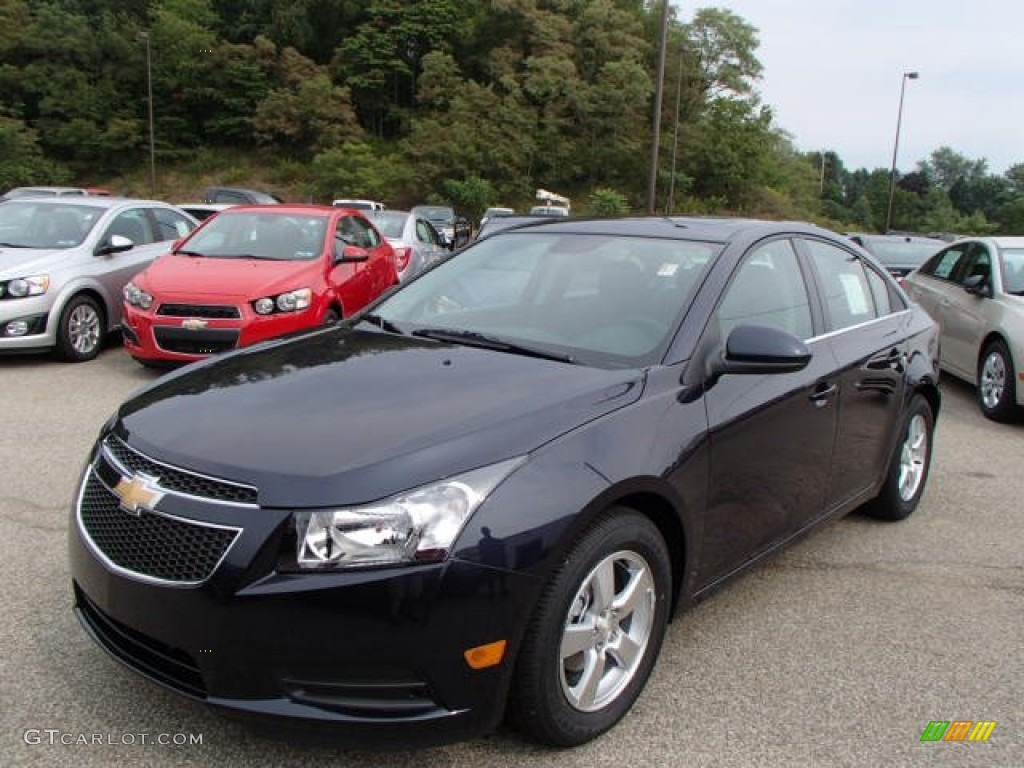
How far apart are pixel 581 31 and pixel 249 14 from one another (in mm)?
30624

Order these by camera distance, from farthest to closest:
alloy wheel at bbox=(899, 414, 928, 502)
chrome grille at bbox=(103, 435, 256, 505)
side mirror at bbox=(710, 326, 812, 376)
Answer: alloy wheel at bbox=(899, 414, 928, 502), side mirror at bbox=(710, 326, 812, 376), chrome grille at bbox=(103, 435, 256, 505)

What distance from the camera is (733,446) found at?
119 inches

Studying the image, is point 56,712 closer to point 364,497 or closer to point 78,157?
point 364,497

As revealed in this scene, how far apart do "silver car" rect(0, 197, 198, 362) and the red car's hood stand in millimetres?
1012

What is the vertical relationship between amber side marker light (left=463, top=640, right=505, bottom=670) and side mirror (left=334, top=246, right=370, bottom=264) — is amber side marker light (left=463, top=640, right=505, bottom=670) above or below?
below

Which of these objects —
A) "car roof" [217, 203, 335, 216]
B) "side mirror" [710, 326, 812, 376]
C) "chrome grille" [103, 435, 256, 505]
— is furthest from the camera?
"car roof" [217, 203, 335, 216]

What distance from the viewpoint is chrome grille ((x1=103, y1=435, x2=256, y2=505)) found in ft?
7.27

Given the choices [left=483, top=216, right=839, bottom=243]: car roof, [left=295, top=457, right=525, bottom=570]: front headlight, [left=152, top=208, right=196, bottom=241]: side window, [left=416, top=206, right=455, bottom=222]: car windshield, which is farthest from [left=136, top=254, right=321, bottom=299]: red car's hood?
[left=416, top=206, right=455, bottom=222]: car windshield

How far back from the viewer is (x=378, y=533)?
2.15m

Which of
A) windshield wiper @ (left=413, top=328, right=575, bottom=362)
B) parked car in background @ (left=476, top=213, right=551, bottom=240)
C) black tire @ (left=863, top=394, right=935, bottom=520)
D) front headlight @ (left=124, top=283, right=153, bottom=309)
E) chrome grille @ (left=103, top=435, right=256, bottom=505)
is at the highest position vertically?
parked car in background @ (left=476, top=213, right=551, bottom=240)

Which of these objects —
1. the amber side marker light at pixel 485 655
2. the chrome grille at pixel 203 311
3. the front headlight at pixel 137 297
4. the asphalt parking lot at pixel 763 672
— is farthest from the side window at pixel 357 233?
the amber side marker light at pixel 485 655

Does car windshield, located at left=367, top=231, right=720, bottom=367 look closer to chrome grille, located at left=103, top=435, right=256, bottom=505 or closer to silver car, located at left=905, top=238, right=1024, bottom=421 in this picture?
chrome grille, located at left=103, top=435, right=256, bottom=505

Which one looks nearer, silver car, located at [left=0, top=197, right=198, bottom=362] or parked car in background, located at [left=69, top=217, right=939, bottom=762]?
parked car in background, located at [left=69, top=217, right=939, bottom=762]

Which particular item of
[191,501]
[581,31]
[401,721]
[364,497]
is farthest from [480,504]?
[581,31]
